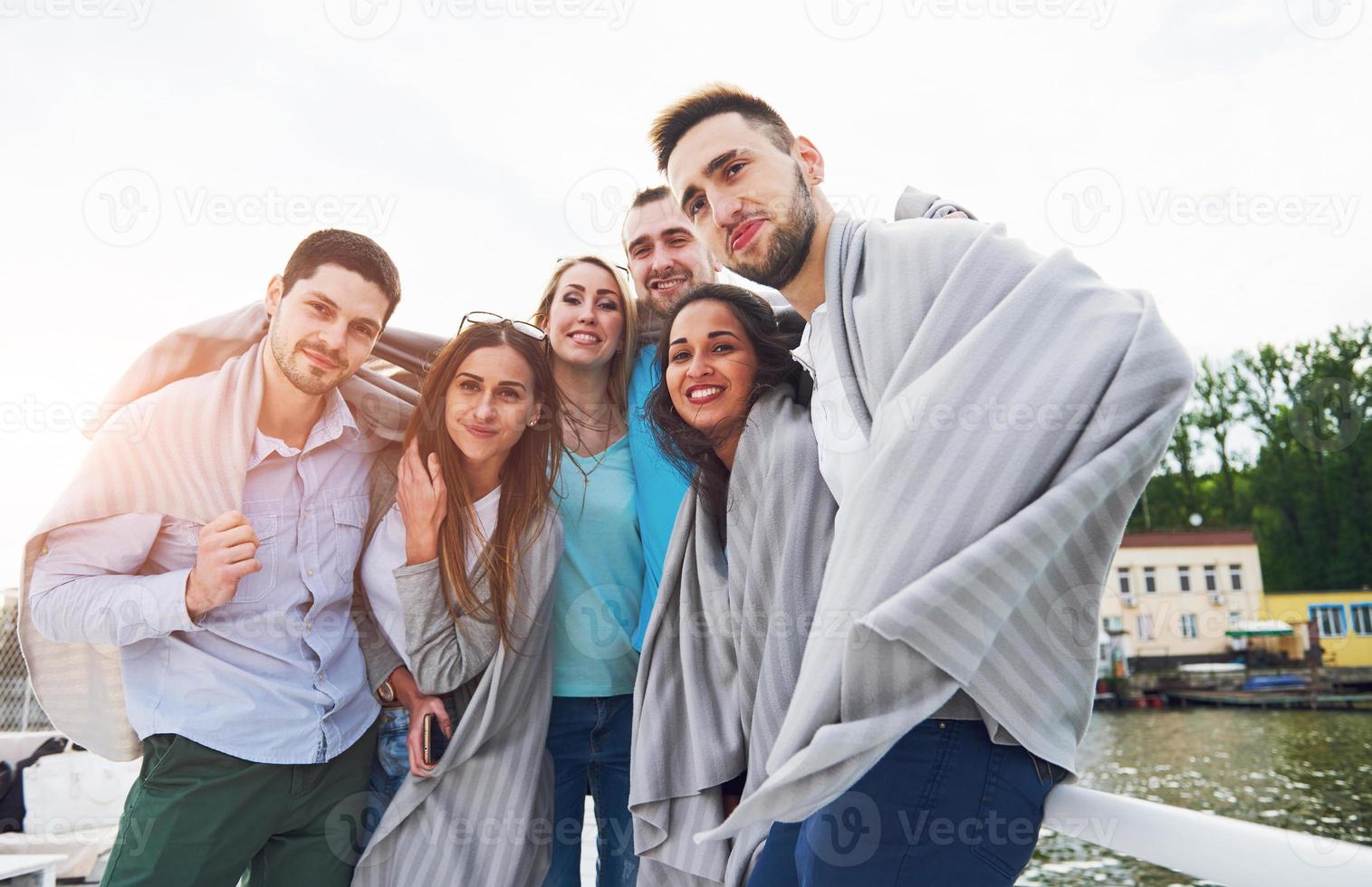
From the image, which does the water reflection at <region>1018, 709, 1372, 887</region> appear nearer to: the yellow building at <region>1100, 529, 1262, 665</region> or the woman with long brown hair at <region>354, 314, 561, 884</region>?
the yellow building at <region>1100, 529, 1262, 665</region>

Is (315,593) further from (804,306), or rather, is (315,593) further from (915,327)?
(915,327)

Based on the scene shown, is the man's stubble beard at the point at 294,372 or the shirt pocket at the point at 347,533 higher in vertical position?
the man's stubble beard at the point at 294,372

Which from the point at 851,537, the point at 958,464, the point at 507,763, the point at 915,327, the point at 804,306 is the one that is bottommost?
the point at 507,763

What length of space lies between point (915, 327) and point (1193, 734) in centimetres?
3877

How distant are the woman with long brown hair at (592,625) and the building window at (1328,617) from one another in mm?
49533

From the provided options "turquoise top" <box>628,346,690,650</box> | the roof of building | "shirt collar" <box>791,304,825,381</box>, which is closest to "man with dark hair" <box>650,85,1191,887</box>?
"shirt collar" <box>791,304,825,381</box>

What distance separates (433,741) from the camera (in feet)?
9.86

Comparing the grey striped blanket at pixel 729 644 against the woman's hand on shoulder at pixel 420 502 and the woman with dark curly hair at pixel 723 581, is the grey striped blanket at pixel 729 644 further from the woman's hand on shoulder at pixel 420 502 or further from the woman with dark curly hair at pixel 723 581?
the woman's hand on shoulder at pixel 420 502

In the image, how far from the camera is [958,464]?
1.59 m

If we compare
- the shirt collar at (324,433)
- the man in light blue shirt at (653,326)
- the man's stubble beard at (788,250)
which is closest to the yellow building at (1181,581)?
the man in light blue shirt at (653,326)

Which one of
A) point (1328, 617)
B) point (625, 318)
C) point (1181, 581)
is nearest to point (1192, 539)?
point (1181, 581)

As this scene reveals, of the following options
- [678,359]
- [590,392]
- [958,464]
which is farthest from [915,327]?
[590,392]

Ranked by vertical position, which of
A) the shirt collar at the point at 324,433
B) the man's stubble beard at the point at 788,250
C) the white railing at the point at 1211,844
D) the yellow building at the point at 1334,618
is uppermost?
the man's stubble beard at the point at 788,250

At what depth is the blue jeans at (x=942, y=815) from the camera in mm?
1676
